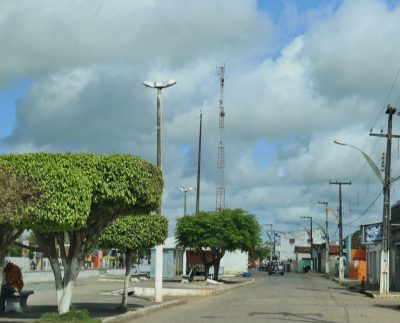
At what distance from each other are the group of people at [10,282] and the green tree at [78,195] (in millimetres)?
3042

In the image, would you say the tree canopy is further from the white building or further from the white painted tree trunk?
the white building

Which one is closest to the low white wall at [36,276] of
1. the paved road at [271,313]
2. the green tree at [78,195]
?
the paved road at [271,313]

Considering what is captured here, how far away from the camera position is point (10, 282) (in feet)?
65.6

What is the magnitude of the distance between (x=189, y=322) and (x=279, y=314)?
4.51 m

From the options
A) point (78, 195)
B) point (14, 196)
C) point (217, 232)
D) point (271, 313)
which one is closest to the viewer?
point (14, 196)

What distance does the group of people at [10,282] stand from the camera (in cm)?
1945

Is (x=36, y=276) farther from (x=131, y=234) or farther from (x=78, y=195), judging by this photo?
(x=78, y=195)

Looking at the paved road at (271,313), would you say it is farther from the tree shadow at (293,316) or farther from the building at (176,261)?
the building at (176,261)

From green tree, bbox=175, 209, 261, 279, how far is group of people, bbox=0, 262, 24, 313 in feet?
91.2

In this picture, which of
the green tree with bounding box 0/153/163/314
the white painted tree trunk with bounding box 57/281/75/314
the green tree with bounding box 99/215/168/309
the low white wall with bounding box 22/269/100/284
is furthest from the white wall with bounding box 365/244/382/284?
the white painted tree trunk with bounding box 57/281/75/314

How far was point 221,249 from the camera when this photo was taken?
49.8 meters

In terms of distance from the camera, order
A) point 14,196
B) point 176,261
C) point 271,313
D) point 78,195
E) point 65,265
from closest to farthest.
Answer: point 14,196, point 78,195, point 65,265, point 271,313, point 176,261

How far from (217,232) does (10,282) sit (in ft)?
93.9

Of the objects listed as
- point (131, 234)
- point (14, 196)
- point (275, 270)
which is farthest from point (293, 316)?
point (275, 270)
